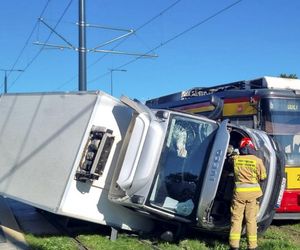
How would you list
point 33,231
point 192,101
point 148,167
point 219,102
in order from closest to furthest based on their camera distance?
point 148,167 → point 33,231 → point 219,102 → point 192,101

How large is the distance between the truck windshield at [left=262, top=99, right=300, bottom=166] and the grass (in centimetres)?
168

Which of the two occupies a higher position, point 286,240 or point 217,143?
point 217,143

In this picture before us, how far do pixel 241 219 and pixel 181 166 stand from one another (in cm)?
124

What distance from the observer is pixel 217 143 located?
830 cm

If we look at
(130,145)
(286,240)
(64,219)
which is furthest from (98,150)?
(286,240)

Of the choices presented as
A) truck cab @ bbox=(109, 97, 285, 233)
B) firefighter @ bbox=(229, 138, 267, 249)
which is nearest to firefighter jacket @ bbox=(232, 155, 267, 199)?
firefighter @ bbox=(229, 138, 267, 249)

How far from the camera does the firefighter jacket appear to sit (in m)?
8.05

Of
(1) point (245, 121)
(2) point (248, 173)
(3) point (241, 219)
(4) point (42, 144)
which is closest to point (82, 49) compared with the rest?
(1) point (245, 121)

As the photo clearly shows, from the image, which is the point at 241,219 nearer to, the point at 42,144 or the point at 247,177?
the point at 247,177

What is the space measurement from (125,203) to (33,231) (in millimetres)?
2733

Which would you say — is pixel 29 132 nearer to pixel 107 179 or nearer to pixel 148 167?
pixel 107 179

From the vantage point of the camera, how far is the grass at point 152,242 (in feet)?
27.5

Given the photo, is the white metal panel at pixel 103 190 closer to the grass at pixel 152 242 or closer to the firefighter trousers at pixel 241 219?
the grass at pixel 152 242

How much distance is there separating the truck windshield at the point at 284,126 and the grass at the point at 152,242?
1.68 meters
